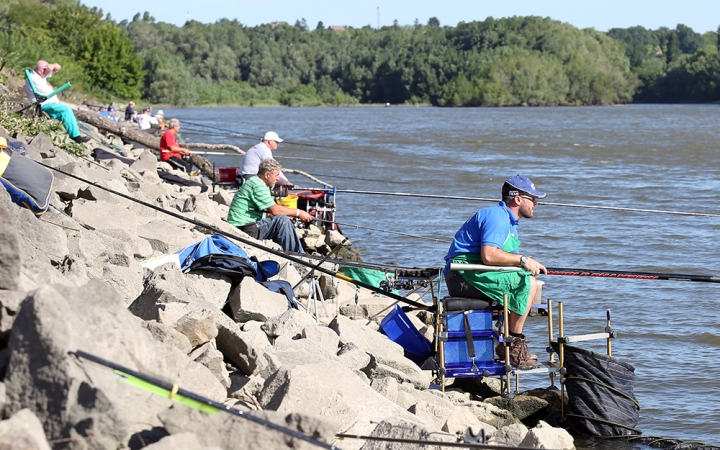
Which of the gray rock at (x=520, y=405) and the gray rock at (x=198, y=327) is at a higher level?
the gray rock at (x=198, y=327)

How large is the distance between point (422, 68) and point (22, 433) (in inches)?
4938

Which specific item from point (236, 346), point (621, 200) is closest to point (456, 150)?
point (621, 200)

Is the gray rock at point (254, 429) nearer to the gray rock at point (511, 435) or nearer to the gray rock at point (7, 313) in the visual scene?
the gray rock at point (7, 313)

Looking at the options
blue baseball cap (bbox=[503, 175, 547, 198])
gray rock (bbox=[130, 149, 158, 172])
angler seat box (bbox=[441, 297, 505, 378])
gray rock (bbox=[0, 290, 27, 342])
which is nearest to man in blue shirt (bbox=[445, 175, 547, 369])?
blue baseball cap (bbox=[503, 175, 547, 198])

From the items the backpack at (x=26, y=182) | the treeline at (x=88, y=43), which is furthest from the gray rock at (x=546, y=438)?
the treeline at (x=88, y=43)

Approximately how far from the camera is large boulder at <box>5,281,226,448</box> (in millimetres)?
3332

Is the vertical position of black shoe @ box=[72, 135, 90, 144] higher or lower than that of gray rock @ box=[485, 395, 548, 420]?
higher

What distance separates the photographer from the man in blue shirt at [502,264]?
634 centimetres

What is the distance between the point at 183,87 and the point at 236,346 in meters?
96.9

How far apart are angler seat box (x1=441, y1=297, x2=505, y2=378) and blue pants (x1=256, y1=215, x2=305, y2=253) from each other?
9.19 feet

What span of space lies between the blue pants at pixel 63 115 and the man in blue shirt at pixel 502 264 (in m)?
8.55

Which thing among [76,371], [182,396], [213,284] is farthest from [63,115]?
[76,371]

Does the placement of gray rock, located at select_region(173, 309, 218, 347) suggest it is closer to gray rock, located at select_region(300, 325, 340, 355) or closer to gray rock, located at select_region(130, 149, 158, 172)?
gray rock, located at select_region(300, 325, 340, 355)

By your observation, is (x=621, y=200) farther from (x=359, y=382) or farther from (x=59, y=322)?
(x=59, y=322)
